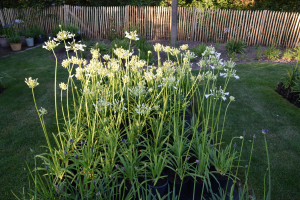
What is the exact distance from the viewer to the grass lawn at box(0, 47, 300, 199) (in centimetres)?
276

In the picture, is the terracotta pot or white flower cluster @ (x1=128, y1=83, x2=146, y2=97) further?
the terracotta pot

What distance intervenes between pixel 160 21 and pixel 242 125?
896cm

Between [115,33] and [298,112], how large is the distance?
357 inches

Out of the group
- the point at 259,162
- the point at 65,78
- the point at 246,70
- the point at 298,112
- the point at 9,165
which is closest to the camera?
the point at 9,165

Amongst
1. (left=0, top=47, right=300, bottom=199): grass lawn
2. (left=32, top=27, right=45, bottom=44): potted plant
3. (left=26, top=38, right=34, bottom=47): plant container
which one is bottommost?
(left=0, top=47, right=300, bottom=199): grass lawn

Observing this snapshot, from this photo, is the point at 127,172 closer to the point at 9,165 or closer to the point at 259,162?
the point at 9,165

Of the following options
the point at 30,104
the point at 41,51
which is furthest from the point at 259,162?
the point at 41,51

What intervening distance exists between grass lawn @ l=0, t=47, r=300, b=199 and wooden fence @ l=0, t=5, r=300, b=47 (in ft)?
14.6

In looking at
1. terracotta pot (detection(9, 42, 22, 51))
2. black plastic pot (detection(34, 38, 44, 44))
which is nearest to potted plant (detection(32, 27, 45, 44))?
black plastic pot (detection(34, 38, 44, 44))

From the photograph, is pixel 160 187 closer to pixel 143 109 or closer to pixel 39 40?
pixel 143 109

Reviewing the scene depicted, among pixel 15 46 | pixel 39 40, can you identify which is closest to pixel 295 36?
pixel 39 40

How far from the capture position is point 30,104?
4.68 metres

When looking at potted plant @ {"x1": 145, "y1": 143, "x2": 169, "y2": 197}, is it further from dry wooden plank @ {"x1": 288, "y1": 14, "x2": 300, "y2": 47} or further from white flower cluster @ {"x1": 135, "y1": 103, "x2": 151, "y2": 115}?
dry wooden plank @ {"x1": 288, "y1": 14, "x2": 300, "y2": 47}

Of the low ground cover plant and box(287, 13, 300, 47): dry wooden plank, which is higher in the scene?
box(287, 13, 300, 47): dry wooden plank
